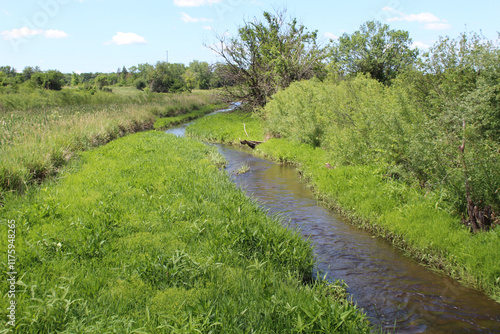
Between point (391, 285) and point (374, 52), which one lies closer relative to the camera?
point (391, 285)

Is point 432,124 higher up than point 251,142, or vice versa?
point 432,124

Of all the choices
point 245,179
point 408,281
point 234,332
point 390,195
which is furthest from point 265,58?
point 234,332

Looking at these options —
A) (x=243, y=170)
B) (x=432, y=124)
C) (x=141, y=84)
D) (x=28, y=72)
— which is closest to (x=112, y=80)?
(x=141, y=84)

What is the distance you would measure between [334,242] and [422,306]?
2473 mm

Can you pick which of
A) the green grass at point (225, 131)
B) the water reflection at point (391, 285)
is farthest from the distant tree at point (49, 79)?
the water reflection at point (391, 285)

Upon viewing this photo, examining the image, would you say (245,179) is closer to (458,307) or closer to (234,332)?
(458,307)

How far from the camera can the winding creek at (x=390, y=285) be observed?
479 centimetres

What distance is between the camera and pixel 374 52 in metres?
40.8

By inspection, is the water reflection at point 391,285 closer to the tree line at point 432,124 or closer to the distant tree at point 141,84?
the tree line at point 432,124

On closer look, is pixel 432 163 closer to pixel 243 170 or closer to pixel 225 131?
pixel 243 170

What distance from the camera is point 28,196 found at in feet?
23.8

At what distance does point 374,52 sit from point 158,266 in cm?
4252

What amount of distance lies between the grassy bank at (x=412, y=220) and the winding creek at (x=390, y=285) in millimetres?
263

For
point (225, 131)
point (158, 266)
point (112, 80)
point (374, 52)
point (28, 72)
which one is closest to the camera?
point (158, 266)
